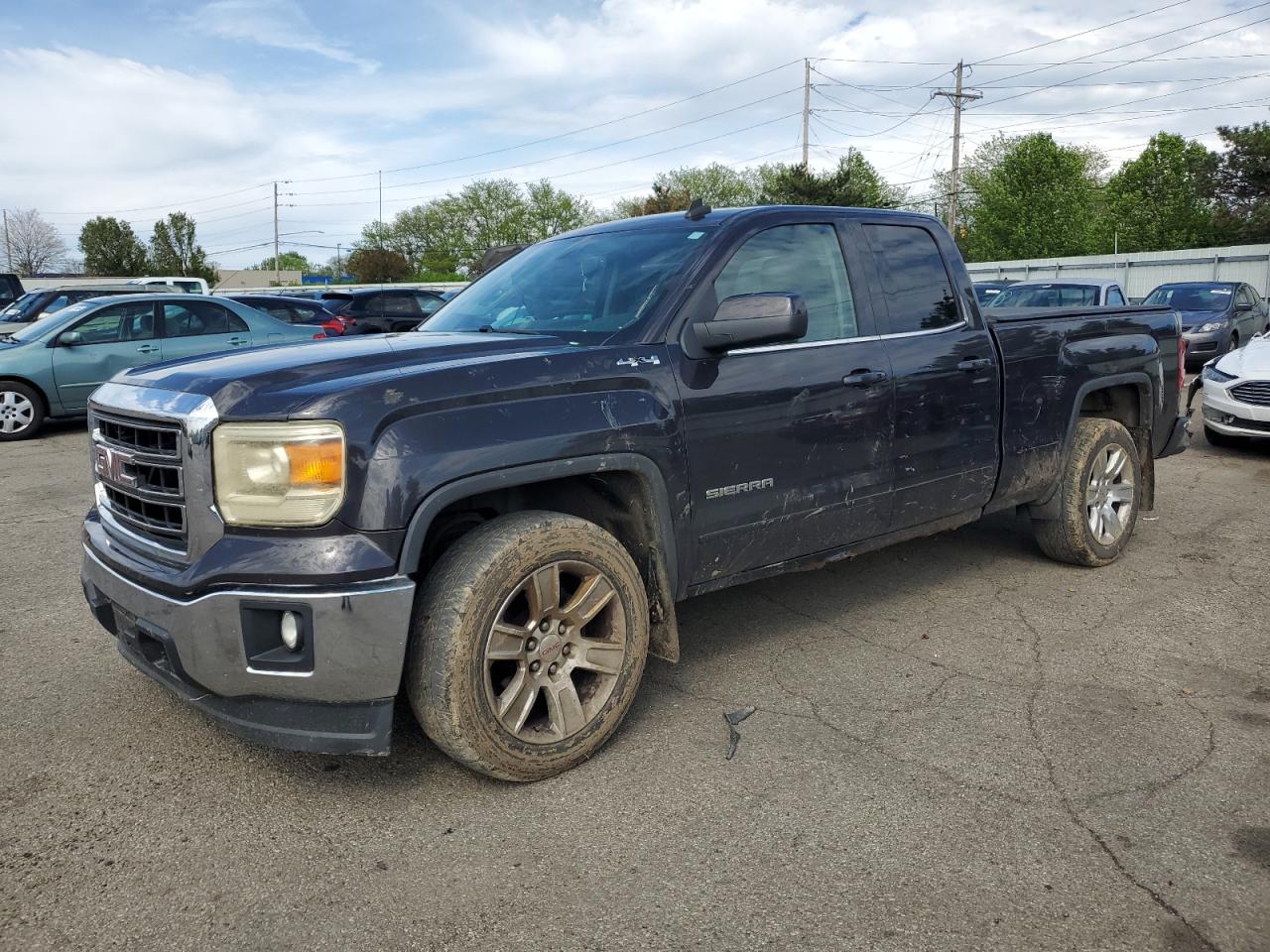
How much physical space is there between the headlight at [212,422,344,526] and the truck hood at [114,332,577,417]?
7cm

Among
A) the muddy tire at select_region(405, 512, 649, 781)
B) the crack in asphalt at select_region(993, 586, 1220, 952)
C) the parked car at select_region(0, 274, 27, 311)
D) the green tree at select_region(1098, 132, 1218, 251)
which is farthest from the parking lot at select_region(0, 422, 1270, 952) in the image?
the green tree at select_region(1098, 132, 1218, 251)

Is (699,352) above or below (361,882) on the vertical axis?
above

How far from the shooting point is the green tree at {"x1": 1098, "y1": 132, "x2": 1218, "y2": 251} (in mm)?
57531

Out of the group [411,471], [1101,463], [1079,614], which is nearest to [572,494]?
[411,471]

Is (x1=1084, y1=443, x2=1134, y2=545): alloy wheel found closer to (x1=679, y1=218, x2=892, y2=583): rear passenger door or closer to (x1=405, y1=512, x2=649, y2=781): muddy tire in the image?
(x1=679, y1=218, x2=892, y2=583): rear passenger door

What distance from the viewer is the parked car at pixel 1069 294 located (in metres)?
13.4

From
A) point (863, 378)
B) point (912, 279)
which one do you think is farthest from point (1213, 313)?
point (863, 378)

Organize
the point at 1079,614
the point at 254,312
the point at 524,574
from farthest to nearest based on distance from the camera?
1. the point at 254,312
2. the point at 1079,614
3. the point at 524,574

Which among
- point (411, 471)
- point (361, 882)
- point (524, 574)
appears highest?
point (411, 471)

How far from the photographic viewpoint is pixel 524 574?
3.06 meters

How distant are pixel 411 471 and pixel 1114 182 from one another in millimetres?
72661

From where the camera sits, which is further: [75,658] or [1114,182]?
[1114,182]

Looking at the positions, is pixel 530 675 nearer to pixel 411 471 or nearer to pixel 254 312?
pixel 411 471

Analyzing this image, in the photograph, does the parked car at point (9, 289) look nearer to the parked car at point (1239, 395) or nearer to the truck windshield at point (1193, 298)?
the parked car at point (1239, 395)
